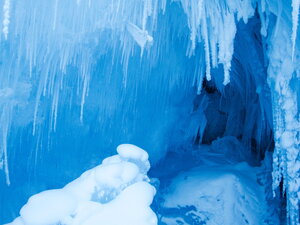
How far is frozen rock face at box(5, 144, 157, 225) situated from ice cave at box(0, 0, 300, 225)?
10 mm

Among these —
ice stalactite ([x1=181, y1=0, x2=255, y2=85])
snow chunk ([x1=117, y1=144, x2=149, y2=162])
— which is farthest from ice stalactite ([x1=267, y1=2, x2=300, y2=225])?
snow chunk ([x1=117, y1=144, x2=149, y2=162])

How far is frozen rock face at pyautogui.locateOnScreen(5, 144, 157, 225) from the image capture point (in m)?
2.23

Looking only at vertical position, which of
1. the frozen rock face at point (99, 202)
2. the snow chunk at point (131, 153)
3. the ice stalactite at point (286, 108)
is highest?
the ice stalactite at point (286, 108)

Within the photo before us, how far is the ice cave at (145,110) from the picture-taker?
288cm

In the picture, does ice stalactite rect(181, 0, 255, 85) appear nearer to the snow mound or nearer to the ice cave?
the ice cave

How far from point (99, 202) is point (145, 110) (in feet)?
10.4

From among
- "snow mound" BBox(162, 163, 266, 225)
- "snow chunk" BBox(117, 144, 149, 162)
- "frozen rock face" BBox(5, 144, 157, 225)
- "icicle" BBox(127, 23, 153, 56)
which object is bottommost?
"snow mound" BBox(162, 163, 266, 225)

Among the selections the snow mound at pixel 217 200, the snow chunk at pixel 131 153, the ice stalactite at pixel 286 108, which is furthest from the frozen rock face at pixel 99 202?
the snow mound at pixel 217 200

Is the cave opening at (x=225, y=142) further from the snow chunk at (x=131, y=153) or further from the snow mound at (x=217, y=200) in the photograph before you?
the snow chunk at (x=131, y=153)

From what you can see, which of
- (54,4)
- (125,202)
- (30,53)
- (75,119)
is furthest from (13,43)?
(125,202)

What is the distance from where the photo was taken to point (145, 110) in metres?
5.66

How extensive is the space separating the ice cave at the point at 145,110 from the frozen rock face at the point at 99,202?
0.03 ft

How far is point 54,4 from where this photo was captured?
3287 millimetres

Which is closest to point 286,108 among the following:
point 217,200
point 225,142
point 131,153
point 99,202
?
point 131,153
